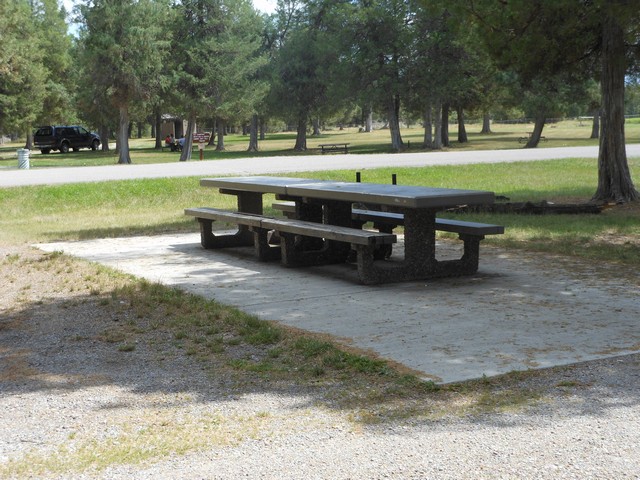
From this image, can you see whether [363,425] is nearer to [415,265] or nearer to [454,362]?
[454,362]

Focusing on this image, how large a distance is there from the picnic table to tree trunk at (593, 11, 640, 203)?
6.79 m

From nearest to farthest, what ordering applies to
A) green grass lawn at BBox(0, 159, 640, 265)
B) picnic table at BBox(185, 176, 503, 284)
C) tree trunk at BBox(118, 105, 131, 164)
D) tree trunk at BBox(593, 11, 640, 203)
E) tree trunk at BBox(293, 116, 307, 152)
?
picnic table at BBox(185, 176, 503, 284) < green grass lawn at BBox(0, 159, 640, 265) < tree trunk at BBox(593, 11, 640, 203) < tree trunk at BBox(118, 105, 131, 164) < tree trunk at BBox(293, 116, 307, 152)

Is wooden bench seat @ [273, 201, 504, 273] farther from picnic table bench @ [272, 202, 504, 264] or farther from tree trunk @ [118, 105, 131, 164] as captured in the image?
tree trunk @ [118, 105, 131, 164]

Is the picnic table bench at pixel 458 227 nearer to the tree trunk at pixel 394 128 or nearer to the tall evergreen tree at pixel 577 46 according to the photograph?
the tall evergreen tree at pixel 577 46

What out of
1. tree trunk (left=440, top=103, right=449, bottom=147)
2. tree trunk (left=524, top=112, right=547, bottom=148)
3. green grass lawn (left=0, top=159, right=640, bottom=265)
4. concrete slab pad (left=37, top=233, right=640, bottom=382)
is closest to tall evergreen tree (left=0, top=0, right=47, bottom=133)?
tree trunk (left=440, top=103, right=449, bottom=147)

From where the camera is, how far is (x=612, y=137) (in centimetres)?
1673

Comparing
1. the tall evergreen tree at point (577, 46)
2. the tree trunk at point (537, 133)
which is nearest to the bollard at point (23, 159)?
the tall evergreen tree at point (577, 46)

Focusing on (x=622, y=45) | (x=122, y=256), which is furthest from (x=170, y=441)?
(x=622, y=45)

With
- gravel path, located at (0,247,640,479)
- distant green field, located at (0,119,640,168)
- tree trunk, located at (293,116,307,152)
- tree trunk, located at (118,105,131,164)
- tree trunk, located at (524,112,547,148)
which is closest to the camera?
gravel path, located at (0,247,640,479)

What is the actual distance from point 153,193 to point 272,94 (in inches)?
1431

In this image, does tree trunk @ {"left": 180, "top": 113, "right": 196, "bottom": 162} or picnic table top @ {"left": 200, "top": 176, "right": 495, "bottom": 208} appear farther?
tree trunk @ {"left": 180, "top": 113, "right": 196, "bottom": 162}

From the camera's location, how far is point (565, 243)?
1175 cm

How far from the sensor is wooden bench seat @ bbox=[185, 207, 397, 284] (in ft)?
28.9

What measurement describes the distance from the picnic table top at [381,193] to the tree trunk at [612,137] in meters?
7.52
